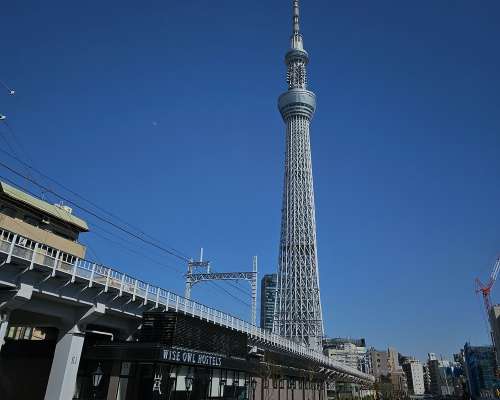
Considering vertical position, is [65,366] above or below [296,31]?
below

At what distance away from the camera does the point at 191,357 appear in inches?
1367

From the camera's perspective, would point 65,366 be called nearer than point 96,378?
Yes

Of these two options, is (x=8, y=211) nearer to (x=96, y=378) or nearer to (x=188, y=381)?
(x=96, y=378)

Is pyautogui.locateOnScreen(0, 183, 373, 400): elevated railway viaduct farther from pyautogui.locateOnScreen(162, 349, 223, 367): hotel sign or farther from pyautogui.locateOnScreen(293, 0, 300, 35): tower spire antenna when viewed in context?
pyautogui.locateOnScreen(293, 0, 300, 35): tower spire antenna

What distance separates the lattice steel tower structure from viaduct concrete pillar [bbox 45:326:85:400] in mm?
Result: 88763

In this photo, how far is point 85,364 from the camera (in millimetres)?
35250

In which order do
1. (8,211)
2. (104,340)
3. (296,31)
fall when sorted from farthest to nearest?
1. (296,31)
2. (8,211)
3. (104,340)

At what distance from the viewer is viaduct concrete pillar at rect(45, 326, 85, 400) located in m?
30.7

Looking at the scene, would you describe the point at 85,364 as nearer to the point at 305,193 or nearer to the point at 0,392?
the point at 0,392

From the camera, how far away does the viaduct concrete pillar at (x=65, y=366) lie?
101 ft

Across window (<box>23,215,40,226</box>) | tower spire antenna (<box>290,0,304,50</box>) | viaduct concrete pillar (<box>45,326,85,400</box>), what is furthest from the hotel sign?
tower spire antenna (<box>290,0,304,50</box>)

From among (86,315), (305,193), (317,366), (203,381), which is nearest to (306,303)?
(305,193)

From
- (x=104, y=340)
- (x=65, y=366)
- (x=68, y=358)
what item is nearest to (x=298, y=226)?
(x=104, y=340)

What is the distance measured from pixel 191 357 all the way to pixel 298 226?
319ft
